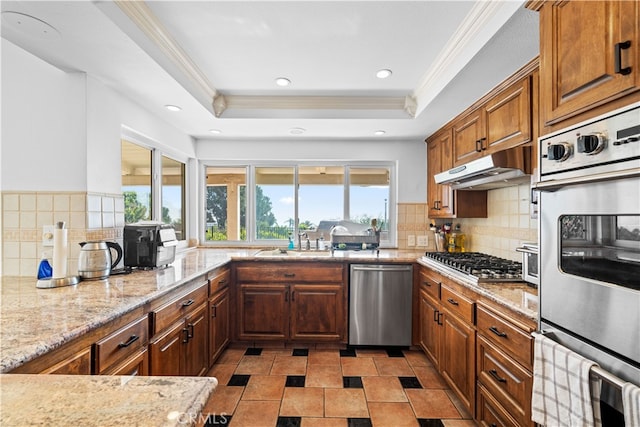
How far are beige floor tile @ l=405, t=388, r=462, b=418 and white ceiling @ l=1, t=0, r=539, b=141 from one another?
6.76 feet

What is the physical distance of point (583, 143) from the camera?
3.22 ft

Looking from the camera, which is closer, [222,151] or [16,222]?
[16,222]

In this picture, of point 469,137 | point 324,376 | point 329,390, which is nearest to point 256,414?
point 329,390

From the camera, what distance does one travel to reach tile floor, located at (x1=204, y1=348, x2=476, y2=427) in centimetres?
194

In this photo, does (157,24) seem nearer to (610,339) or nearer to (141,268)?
(141,268)

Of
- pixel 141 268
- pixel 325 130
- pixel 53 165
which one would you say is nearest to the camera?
pixel 53 165

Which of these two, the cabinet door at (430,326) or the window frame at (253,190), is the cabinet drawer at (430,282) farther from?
the window frame at (253,190)

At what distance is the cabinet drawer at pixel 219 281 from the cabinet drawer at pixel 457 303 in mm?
1721

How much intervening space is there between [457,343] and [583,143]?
1.50 meters

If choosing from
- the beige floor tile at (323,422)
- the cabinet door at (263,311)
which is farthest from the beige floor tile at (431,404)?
the cabinet door at (263,311)

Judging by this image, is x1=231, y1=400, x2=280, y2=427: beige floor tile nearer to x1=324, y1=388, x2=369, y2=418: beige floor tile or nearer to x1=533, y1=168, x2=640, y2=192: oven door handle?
x1=324, y1=388, x2=369, y2=418: beige floor tile

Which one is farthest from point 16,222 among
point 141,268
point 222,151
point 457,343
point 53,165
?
point 457,343

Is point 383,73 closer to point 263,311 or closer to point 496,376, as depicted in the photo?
point 496,376

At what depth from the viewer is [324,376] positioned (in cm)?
245
